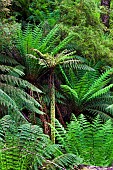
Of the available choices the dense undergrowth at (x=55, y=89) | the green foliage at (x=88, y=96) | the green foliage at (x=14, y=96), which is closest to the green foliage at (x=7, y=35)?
the dense undergrowth at (x=55, y=89)

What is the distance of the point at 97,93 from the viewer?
5.23 m

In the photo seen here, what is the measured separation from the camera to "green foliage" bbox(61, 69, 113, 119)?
5441 millimetres

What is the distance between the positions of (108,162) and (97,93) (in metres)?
1.40

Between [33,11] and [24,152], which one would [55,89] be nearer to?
[33,11]

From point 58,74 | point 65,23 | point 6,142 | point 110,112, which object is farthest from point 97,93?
point 6,142

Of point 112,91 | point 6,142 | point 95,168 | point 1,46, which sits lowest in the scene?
point 112,91

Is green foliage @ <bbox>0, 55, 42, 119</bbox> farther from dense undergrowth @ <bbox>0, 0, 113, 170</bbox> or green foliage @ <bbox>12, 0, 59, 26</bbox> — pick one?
green foliage @ <bbox>12, 0, 59, 26</bbox>

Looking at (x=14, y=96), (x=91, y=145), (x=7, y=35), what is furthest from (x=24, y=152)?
(x=7, y=35)

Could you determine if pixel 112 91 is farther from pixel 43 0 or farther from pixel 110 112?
pixel 43 0

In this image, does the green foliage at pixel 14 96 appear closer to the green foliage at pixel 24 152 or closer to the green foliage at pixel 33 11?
the green foliage at pixel 24 152

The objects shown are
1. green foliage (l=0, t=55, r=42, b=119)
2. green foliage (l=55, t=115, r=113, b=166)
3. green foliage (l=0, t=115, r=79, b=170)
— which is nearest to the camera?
green foliage (l=0, t=115, r=79, b=170)

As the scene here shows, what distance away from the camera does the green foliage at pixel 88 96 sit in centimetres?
544

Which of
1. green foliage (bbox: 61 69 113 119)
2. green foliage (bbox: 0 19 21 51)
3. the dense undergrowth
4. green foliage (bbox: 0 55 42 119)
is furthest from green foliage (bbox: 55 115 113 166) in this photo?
green foliage (bbox: 0 19 21 51)

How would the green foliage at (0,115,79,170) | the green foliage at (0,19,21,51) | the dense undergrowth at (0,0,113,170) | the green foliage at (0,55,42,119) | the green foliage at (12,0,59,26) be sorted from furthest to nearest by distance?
the green foliage at (12,0,59,26), the green foliage at (0,19,21,51), the green foliage at (0,55,42,119), the dense undergrowth at (0,0,113,170), the green foliage at (0,115,79,170)
